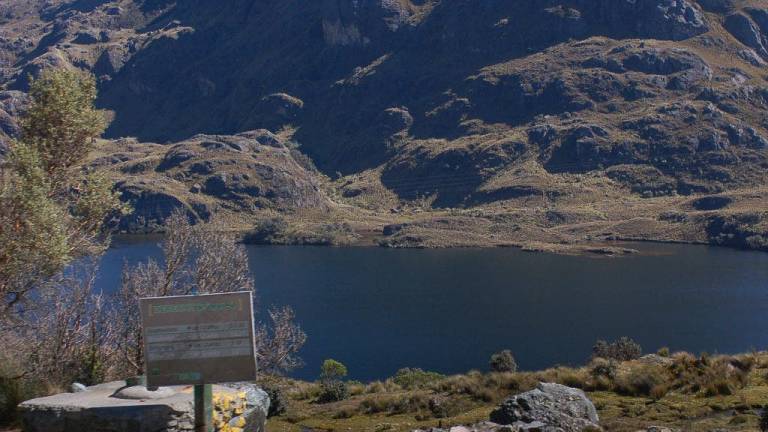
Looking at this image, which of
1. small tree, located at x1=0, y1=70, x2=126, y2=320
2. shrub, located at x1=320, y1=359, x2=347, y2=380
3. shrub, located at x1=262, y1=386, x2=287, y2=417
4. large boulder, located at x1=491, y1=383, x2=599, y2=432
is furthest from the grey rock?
shrub, located at x1=320, y1=359, x2=347, y2=380

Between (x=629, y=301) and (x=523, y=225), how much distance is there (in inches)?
3197

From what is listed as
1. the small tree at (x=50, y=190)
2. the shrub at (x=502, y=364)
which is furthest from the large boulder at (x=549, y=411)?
the shrub at (x=502, y=364)

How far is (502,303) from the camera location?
295ft

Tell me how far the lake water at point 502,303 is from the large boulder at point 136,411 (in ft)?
145

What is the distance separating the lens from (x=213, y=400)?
12.3m

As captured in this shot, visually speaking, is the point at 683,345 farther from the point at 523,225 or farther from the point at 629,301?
the point at 523,225

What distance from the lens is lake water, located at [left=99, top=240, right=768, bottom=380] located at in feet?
221

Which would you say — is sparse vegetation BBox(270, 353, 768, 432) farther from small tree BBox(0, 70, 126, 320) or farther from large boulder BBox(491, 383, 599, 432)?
small tree BBox(0, 70, 126, 320)

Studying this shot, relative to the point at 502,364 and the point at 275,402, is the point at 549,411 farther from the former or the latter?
the point at 502,364

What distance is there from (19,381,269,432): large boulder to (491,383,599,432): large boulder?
5720 millimetres

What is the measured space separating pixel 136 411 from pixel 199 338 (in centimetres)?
195

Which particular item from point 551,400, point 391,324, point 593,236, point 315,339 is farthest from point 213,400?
point 593,236

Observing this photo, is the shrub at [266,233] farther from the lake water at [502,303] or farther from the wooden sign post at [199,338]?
the wooden sign post at [199,338]

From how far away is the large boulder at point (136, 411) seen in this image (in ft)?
39.3
